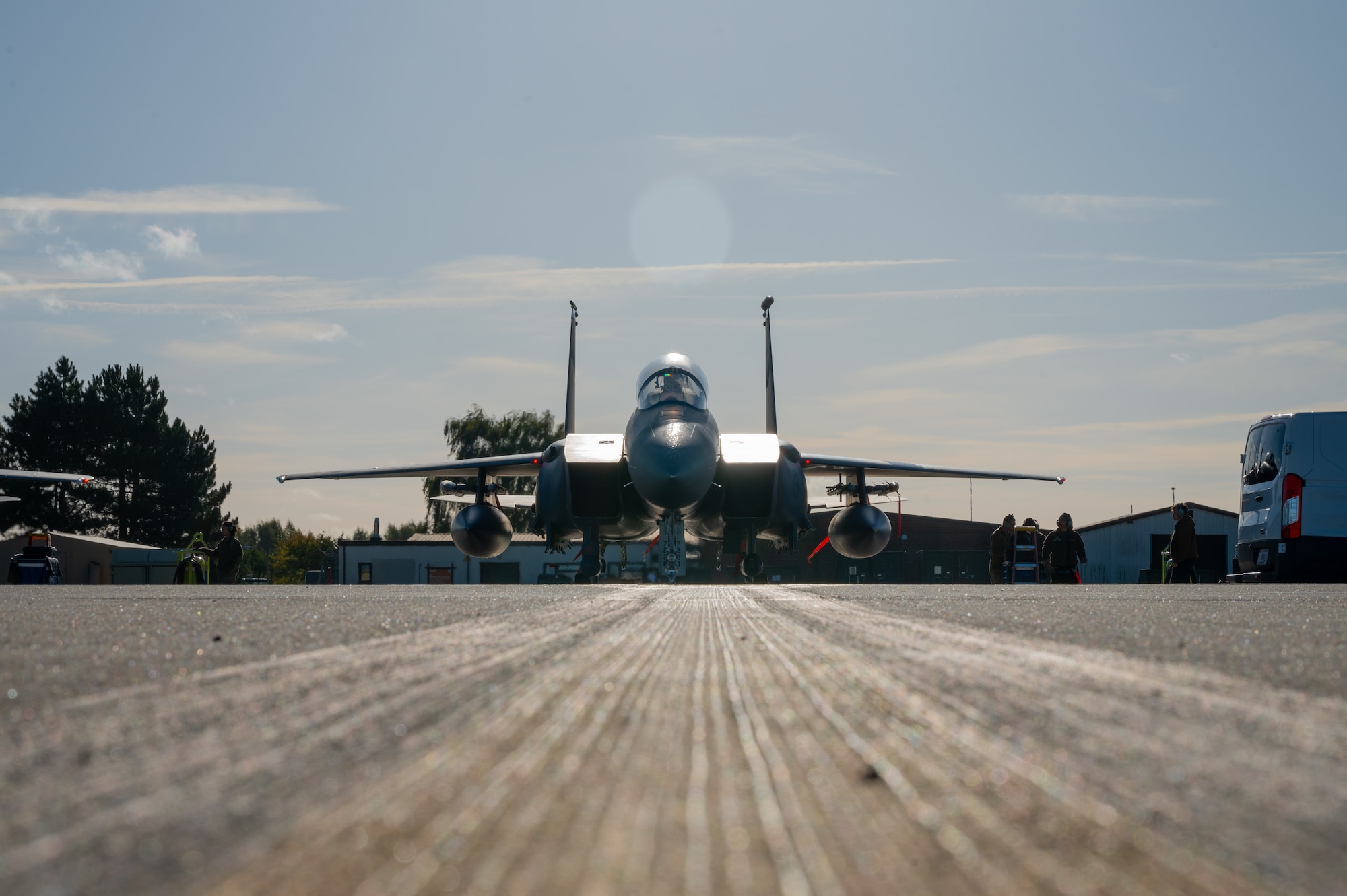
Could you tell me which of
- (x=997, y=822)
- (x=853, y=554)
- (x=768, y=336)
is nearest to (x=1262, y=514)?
(x=853, y=554)

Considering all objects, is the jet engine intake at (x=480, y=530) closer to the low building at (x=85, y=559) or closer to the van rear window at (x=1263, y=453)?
the van rear window at (x=1263, y=453)

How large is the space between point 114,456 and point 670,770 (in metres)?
62.8

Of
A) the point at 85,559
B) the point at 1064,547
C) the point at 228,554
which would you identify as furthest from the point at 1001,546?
the point at 85,559

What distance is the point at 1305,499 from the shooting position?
529 inches

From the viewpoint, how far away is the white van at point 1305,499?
13.4 metres

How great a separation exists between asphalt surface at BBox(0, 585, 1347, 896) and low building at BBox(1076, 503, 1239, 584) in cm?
4366

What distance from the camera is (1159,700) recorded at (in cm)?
223

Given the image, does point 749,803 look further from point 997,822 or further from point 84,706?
point 84,706

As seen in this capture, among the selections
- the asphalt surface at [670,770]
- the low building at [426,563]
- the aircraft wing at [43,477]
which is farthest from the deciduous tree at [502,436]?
the asphalt surface at [670,770]

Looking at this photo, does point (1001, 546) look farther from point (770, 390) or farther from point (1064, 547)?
point (770, 390)

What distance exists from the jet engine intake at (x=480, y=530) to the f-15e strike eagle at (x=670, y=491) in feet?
0.07

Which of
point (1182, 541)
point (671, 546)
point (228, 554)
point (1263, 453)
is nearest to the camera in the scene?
point (1263, 453)

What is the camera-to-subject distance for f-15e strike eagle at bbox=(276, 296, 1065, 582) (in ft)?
58.6

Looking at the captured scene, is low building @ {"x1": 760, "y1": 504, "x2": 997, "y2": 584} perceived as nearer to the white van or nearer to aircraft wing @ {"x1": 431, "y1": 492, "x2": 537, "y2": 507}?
aircraft wing @ {"x1": 431, "y1": 492, "x2": 537, "y2": 507}
